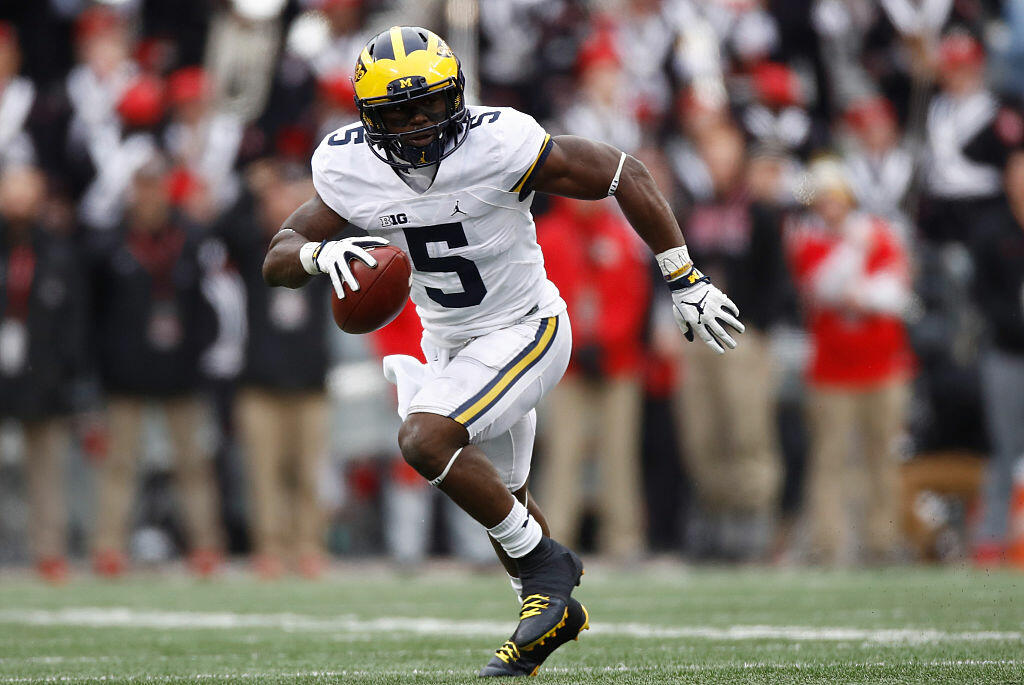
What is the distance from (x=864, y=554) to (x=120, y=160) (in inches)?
220

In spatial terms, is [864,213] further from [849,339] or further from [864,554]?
[864,554]

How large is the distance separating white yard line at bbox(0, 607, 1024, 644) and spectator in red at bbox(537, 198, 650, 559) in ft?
9.47

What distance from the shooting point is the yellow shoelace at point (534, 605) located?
429 cm

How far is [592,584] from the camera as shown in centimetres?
786

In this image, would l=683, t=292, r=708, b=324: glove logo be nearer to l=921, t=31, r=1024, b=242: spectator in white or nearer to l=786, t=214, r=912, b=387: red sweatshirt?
l=786, t=214, r=912, b=387: red sweatshirt

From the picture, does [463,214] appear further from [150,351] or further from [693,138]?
[693,138]

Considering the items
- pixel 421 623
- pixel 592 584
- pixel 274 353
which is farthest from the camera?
pixel 274 353

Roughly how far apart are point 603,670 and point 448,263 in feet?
4.11

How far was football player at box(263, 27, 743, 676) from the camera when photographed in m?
4.39

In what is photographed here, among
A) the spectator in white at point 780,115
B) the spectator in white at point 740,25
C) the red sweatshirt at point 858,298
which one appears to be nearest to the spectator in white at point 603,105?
Answer: the spectator in white at point 780,115

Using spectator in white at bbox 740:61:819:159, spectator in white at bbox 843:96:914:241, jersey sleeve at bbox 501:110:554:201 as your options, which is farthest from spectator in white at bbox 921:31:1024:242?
jersey sleeve at bbox 501:110:554:201

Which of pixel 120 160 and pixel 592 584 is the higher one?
pixel 120 160

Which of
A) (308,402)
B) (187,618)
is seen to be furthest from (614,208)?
(187,618)

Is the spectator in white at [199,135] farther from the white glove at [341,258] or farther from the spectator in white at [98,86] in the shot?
the white glove at [341,258]
